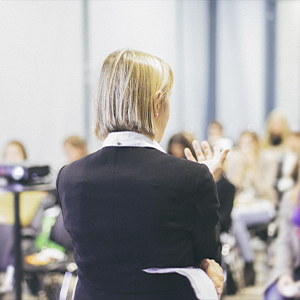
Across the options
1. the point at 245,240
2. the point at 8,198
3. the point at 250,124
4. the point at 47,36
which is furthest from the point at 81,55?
the point at 250,124

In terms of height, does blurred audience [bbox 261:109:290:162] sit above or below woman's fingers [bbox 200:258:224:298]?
below

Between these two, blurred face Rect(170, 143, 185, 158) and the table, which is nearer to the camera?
the table

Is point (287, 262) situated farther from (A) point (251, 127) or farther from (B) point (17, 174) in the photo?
(A) point (251, 127)

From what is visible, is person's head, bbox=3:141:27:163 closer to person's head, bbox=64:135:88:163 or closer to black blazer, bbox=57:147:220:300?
person's head, bbox=64:135:88:163

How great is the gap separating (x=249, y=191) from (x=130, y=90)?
3.68 m

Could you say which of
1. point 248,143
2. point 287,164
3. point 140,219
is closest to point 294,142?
point 287,164

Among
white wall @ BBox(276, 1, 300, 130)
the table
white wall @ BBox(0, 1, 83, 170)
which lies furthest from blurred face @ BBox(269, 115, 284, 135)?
the table

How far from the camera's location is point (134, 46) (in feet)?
9.27

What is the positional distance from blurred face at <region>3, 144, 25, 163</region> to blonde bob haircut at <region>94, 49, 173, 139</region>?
10.5 ft

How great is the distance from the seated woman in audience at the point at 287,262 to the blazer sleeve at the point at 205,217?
4.23 ft

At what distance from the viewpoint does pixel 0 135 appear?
4.22 metres

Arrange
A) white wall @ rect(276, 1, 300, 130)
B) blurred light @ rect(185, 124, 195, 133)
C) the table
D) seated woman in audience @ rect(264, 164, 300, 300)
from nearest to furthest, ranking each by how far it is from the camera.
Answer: seated woman in audience @ rect(264, 164, 300, 300) → the table → blurred light @ rect(185, 124, 195, 133) → white wall @ rect(276, 1, 300, 130)

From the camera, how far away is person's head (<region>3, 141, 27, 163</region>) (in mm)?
3952

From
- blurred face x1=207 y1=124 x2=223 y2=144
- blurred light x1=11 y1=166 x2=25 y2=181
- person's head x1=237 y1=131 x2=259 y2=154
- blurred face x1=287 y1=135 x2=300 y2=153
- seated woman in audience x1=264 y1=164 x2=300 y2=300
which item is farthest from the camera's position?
blurred face x1=207 y1=124 x2=223 y2=144
